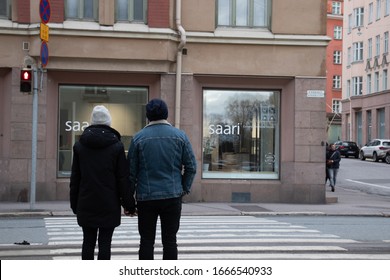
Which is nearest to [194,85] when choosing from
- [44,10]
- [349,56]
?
[44,10]

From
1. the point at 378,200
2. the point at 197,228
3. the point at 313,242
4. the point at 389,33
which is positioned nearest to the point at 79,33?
the point at 197,228

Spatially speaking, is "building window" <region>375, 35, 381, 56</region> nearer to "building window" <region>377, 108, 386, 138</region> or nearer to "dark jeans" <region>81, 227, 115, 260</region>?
"building window" <region>377, 108, 386, 138</region>

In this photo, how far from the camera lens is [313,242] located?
10383 millimetres

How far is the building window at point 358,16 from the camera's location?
6600 cm

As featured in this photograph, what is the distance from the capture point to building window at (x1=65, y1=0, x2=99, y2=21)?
1759 centimetres

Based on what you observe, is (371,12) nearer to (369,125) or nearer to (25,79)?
(369,125)

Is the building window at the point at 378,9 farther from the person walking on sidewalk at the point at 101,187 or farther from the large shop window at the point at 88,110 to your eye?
the person walking on sidewalk at the point at 101,187

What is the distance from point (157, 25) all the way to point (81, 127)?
3.58 metres

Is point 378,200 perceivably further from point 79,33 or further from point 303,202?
point 79,33

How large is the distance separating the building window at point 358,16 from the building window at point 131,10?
5211 centimetres

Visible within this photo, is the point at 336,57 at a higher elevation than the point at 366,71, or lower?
higher

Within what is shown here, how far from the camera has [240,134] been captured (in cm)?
1864

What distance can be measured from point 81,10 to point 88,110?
2782mm

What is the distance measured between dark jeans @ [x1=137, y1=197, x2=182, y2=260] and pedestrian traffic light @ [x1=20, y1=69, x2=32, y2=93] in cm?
955
